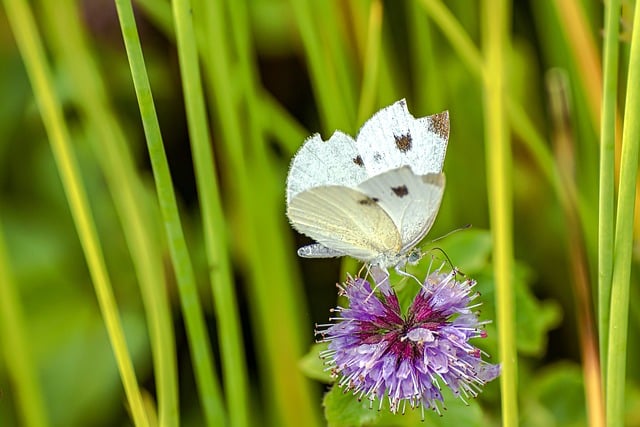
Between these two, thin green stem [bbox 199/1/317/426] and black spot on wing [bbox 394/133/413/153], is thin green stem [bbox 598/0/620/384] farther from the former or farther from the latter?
thin green stem [bbox 199/1/317/426]

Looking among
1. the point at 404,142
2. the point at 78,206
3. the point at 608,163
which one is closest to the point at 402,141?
the point at 404,142

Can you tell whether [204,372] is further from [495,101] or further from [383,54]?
[383,54]

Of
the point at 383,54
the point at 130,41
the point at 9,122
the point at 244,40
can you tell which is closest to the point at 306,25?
the point at 244,40

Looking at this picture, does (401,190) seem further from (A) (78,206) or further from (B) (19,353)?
(B) (19,353)

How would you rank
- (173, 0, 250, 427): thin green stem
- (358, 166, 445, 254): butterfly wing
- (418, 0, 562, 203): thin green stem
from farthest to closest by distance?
(418, 0, 562, 203): thin green stem, (173, 0, 250, 427): thin green stem, (358, 166, 445, 254): butterfly wing

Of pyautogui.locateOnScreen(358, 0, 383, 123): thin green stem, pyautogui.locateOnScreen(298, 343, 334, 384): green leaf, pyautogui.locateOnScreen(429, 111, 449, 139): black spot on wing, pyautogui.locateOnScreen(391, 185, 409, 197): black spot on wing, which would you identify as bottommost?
pyautogui.locateOnScreen(298, 343, 334, 384): green leaf

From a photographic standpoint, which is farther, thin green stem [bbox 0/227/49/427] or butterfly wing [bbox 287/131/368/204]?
thin green stem [bbox 0/227/49/427]

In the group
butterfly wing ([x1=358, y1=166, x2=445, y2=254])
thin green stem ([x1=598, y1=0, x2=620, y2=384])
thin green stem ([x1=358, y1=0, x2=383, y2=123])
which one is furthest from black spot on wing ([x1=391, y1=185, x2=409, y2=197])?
thin green stem ([x1=358, y1=0, x2=383, y2=123])

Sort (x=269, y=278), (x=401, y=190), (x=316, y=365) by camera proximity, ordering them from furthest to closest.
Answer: (x=269, y=278)
(x=316, y=365)
(x=401, y=190)
